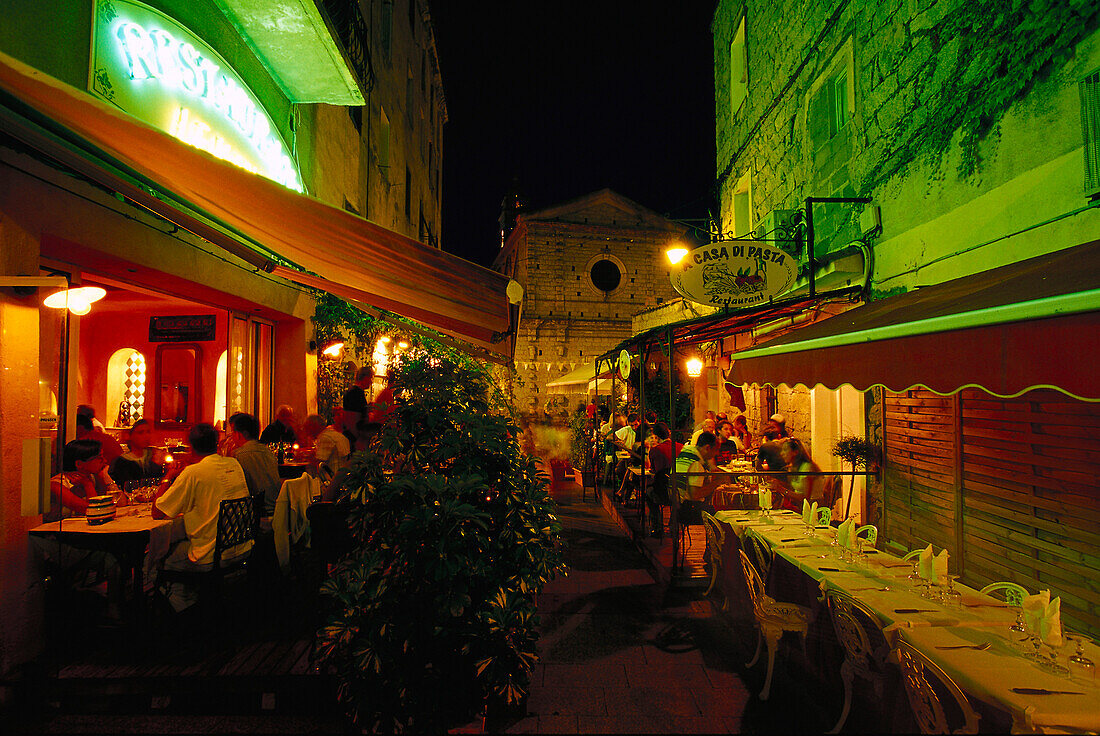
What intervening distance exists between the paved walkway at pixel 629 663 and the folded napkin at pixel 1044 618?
5.95 ft

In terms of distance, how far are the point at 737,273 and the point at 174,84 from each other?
611cm

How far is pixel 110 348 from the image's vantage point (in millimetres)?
10414

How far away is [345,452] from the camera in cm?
658

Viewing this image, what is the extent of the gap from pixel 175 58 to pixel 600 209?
1883 cm

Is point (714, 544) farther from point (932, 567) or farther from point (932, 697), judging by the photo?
point (932, 697)

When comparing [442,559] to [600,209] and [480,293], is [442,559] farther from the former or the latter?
[600,209]

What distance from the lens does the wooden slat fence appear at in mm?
3883

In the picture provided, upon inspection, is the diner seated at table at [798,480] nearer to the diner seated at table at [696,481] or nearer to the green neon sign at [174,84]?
the diner seated at table at [696,481]

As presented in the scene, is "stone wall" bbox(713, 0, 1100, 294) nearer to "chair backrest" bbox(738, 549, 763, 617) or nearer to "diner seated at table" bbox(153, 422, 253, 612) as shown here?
"chair backrest" bbox(738, 549, 763, 617)

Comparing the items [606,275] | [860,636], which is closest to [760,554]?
[860,636]

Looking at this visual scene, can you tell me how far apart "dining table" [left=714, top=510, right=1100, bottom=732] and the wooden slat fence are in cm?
107

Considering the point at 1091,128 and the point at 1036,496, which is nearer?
the point at 1091,128

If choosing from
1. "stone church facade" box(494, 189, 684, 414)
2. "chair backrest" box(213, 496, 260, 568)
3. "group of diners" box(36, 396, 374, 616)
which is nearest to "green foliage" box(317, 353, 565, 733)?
"group of diners" box(36, 396, 374, 616)

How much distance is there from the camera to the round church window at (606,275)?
2242 cm
